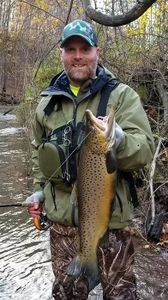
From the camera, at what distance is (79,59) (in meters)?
3.01

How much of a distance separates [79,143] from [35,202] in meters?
0.64

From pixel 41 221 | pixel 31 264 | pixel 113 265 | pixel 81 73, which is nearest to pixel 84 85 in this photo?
pixel 81 73

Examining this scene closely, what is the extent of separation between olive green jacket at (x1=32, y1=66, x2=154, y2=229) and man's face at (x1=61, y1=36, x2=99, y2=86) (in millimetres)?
63

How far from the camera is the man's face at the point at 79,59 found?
303 cm

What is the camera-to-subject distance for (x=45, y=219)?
352cm

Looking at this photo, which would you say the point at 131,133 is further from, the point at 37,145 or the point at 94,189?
the point at 37,145

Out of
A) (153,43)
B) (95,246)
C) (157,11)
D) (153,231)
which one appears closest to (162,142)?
(153,231)

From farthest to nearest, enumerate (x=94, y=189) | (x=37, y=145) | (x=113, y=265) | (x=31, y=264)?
(x=31, y=264) → (x=37, y=145) → (x=113, y=265) → (x=94, y=189)

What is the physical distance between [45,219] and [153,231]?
8.25 ft

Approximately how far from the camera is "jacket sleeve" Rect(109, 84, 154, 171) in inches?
107

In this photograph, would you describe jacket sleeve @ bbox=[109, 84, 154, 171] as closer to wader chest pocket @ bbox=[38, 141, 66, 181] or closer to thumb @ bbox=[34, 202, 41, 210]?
wader chest pocket @ bbox=[38, 141, 66, 181]

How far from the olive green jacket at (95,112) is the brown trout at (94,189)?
14 cm

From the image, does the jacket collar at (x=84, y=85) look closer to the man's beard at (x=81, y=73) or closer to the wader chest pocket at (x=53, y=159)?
the man's beard at (x=81, y=73)

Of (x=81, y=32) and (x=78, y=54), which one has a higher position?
(x=81, y=32)
